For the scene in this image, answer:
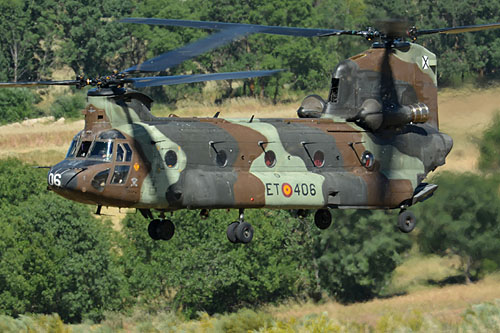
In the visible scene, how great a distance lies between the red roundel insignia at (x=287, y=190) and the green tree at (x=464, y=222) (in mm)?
16202

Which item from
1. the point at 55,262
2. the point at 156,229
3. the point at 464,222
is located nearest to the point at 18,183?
the point at 55,262

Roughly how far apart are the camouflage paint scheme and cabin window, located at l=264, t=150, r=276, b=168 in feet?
0.20

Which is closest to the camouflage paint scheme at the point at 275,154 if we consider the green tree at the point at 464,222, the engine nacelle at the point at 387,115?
the engine nacelle at the point at 387,115

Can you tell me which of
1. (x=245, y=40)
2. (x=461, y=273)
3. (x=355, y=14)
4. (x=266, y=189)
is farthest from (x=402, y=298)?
(x=355, y=14)

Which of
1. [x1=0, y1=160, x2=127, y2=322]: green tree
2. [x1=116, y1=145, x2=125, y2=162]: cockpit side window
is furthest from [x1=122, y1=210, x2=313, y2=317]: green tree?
[x1=116, y1=145, x2=125, y2=162]: cockpit side window

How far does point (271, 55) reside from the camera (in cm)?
9694

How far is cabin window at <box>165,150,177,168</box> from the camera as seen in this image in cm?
2678

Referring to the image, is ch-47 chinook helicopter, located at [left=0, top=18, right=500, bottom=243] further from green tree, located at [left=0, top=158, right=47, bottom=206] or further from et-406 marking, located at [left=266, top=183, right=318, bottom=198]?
green tree, located at [left=0, top=158, right=47, bottom=206]

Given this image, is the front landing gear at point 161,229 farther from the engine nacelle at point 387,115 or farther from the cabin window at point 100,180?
the engine nacelle at point 387,115

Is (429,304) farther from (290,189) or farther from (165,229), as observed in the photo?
(165,229)

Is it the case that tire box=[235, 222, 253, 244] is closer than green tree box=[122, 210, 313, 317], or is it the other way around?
tire box=[235, 222, 253, 244]

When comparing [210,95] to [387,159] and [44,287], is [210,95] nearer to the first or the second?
[44,287]

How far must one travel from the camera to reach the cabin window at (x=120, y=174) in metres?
26.1

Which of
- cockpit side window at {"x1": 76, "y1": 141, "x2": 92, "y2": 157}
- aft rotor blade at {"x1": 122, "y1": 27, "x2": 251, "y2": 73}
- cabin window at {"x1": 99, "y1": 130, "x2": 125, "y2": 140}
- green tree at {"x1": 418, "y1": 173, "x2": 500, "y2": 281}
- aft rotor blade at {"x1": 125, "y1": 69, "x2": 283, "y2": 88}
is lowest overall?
green tree at {"x1": 418, "y1": 173, "x2": 500, "y2": 281}
